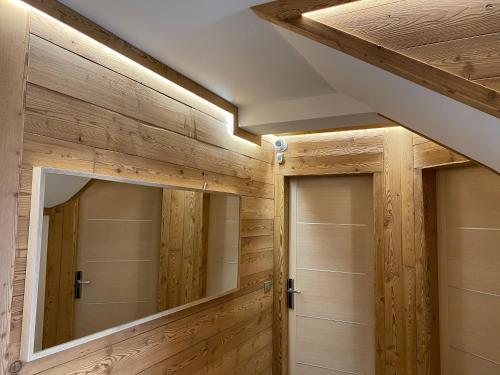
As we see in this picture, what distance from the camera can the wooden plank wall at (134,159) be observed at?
1.27 m

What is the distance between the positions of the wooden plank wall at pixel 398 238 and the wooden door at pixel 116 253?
164 cm

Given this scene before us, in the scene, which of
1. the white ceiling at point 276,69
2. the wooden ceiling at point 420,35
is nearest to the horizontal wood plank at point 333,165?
the white ceiling at point 276,69

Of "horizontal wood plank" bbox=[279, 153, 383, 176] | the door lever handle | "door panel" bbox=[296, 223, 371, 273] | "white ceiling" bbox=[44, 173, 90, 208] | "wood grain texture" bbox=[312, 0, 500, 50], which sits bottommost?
the door lever handle

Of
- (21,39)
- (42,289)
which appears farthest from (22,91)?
(42,289)

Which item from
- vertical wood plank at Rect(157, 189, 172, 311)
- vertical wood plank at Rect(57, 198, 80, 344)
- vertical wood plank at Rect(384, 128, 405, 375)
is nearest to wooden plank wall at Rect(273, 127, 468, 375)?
vertical wood plank at Rect(384, 128, 405, 375)

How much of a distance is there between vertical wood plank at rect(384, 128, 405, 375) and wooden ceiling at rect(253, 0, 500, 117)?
172 cm

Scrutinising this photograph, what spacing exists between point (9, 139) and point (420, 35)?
1.35 m

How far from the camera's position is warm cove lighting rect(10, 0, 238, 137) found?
1424 mm

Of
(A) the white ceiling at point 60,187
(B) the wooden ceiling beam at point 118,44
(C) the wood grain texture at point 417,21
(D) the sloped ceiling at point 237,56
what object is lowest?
(A) the white ceiling at point 60,187

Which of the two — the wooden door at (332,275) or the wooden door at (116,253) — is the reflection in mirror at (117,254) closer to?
the wooden door at (116,253)

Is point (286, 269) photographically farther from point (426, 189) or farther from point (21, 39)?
point (21, 39)

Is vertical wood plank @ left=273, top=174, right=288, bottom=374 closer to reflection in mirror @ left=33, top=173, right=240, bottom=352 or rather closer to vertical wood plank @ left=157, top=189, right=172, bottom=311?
reflection in mirror @ left=33, top=173, right=240, bottom=352

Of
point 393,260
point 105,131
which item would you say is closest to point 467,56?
point 105,131

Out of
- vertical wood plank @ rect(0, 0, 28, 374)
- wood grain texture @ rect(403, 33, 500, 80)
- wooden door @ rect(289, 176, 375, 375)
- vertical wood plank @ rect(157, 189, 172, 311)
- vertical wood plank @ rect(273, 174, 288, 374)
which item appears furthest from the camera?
vertical wood plank @ rect(273, 174, 288, 374)
